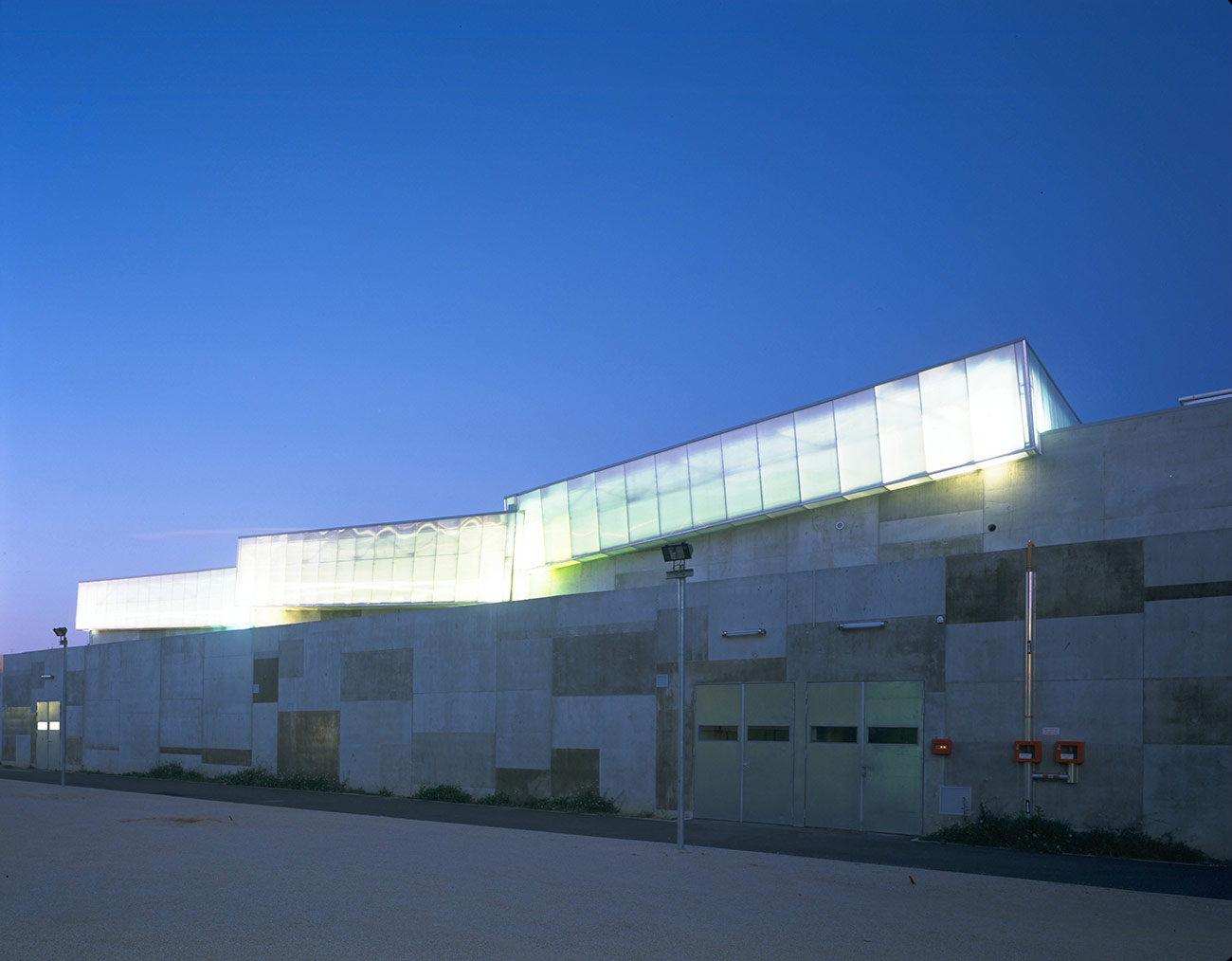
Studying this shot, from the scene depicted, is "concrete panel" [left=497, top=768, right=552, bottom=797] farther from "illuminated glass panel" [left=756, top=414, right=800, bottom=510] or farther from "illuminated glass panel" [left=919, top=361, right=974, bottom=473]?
"illuminated glass panel" [left=919, top=361, right=974, bottom=473]

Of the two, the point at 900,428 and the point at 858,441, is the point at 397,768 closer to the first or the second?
the point at 858,441

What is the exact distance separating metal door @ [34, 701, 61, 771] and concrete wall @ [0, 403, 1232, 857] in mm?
10983

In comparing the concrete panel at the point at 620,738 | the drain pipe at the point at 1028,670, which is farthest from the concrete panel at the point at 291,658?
the drain pipe at the point at 1028,670

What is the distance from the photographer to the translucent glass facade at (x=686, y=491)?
23875 millimetres

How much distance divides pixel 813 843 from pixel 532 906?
7666mm

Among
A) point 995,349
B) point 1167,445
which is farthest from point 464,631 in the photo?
point 1167,445

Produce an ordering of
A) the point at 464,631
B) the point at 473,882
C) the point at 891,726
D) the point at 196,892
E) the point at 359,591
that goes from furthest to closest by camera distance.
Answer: the point at 359,591, the point at 464,631, the point at 891,726, the point at 473,882, the point at 196,892

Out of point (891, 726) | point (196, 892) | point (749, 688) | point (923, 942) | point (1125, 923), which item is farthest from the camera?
point (749, 688)

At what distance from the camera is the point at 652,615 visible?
23016 mm

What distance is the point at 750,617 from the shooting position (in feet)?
69.5

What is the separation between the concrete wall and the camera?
15.9 meters

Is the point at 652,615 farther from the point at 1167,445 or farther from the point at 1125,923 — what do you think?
the point at 1125,923

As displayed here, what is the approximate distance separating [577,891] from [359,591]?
3007 cm

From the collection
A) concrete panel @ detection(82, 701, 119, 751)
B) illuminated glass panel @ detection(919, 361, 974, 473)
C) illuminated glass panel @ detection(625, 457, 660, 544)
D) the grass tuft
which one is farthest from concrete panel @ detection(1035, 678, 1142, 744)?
concrete panel @ detection(82, 701, 119, 751)
